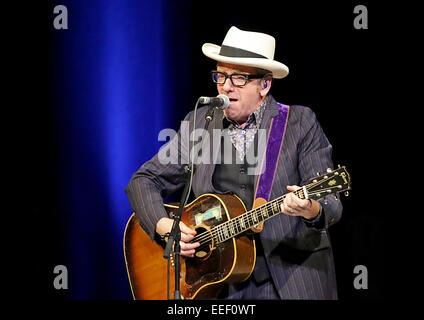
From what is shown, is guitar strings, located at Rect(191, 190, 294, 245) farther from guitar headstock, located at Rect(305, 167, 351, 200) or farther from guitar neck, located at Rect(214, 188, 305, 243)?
guitar headstock, located at Rect(305, 167, 351, 200)

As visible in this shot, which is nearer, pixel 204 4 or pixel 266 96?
pixel 266 96

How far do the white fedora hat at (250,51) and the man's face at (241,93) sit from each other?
69 mm

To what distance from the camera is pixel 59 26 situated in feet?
14.4

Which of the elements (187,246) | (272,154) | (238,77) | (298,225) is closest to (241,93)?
(238,77)

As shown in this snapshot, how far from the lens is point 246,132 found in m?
3.35

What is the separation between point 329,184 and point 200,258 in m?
0.97

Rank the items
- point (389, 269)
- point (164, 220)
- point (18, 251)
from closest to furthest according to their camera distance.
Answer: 1. point (164, 220)
2. point (389, 269)
3. point (18, 251)

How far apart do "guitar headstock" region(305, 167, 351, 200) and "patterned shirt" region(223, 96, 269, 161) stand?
0.63m

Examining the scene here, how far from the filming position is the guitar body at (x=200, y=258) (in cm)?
308

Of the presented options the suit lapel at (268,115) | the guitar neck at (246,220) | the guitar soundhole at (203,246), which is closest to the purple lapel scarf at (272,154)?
the suit lapel at (268,115)

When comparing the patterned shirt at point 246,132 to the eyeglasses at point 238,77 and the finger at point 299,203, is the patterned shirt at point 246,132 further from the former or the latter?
the finger at point 299,203

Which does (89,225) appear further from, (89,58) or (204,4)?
(204,4)
